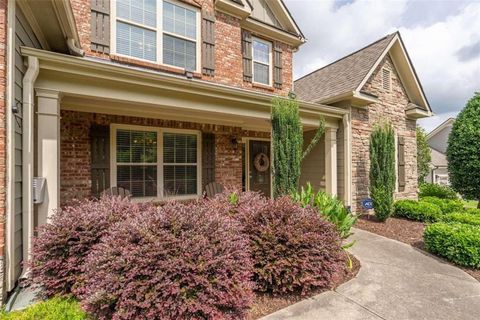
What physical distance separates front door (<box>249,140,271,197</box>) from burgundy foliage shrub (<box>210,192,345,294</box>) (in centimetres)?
485

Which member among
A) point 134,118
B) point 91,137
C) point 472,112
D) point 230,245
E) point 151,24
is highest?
point 151,24

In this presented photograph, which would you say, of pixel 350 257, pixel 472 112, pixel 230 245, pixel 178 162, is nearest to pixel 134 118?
pixel 178 162

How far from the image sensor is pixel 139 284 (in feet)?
7.42

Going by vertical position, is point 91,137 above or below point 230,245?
above

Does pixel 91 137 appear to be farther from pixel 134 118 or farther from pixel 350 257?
pixel 350 257

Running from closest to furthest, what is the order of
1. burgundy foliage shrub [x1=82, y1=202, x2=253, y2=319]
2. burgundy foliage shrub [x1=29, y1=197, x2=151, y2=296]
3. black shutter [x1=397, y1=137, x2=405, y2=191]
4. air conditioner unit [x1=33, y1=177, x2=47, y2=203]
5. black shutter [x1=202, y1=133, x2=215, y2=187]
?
1. burgundy foliage shrub [x1=82, y1=202, x2=253, y2=319]
2. burgundy foliage shrub [x1=29, y1=197, x2=151, y2=296]
3. air conditioner unit [x1=33, y1=177, x2=47, y2=203]
4. black shutter [x1=202, y1=133, x2=215, y2=187]
5. black shutter [x1=397, y1=137, x2=405, y2=191]

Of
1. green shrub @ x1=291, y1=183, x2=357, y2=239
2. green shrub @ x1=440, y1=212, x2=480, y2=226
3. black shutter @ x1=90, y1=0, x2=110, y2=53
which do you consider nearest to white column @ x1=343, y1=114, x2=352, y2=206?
green shrub @ x1=440, y1=212, x2=480, y2=226

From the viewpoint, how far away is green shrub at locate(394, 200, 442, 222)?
6.84 metres

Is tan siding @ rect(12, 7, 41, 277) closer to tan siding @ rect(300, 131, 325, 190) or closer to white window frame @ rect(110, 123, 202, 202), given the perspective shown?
white window frame @ rect(110, 123, 202, 202)

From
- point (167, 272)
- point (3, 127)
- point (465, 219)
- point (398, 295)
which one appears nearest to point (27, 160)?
point (3, 127)

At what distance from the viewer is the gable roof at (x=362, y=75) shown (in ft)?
24.4

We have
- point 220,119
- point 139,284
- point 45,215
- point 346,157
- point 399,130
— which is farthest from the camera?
point 399,130

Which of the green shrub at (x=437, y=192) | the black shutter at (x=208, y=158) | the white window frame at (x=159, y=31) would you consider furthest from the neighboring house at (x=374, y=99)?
the white window frame at (x=159, y=31)

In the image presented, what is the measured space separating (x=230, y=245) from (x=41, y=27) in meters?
4.22
